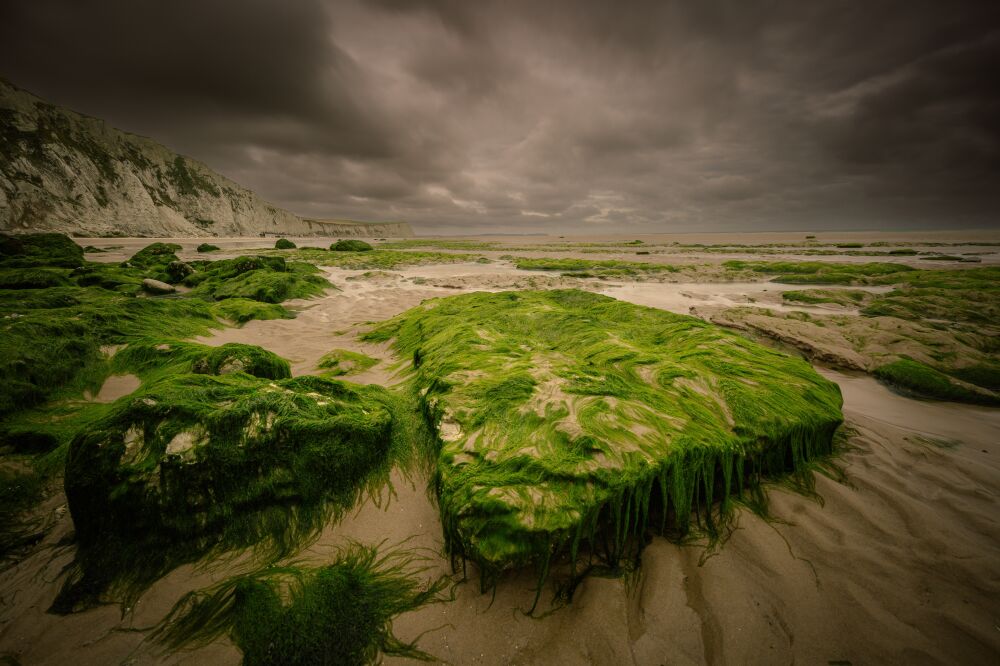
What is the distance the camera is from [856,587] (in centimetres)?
168

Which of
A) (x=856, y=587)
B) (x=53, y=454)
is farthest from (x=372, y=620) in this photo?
(x=53, y=454)

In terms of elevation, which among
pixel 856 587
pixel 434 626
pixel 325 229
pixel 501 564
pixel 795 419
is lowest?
pixel 434 626

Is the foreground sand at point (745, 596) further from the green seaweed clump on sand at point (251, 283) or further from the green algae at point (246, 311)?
the green seaweed clump on sand at point (251, 283)

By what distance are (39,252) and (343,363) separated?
17091 mm

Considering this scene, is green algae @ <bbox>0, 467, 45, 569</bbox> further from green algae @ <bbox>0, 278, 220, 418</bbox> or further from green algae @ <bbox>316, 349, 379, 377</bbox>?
green algae @ <bbox>316, 349, 379, 377</bbox>

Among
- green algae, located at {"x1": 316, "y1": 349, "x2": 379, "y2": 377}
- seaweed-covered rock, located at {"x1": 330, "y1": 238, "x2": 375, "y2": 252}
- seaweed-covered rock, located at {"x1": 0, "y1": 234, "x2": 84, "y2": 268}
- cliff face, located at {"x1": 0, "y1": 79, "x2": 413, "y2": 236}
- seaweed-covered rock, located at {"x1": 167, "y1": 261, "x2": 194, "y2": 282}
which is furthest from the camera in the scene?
cliff face, located at {"x1": 0, "y1": 79, "x2": 413, "y2": 236}

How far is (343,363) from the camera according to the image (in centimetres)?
439

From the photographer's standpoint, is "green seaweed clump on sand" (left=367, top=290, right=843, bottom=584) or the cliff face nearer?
"green seaweed clump on sand" (left=367, top=290, right=843, bottom=584)

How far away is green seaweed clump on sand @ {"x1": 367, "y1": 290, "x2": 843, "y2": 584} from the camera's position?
178cm

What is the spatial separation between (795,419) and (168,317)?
8.03 meters

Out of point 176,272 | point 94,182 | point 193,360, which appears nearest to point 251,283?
point 176,272

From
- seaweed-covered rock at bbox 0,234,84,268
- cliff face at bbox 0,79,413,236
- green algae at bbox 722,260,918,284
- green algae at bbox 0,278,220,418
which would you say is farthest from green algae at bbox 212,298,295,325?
cliff face at bbox 0,79,413,236

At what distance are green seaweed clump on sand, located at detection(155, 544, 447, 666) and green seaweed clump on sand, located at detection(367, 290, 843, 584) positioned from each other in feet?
1.23

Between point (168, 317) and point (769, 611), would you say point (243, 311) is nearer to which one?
point (168, 317)
